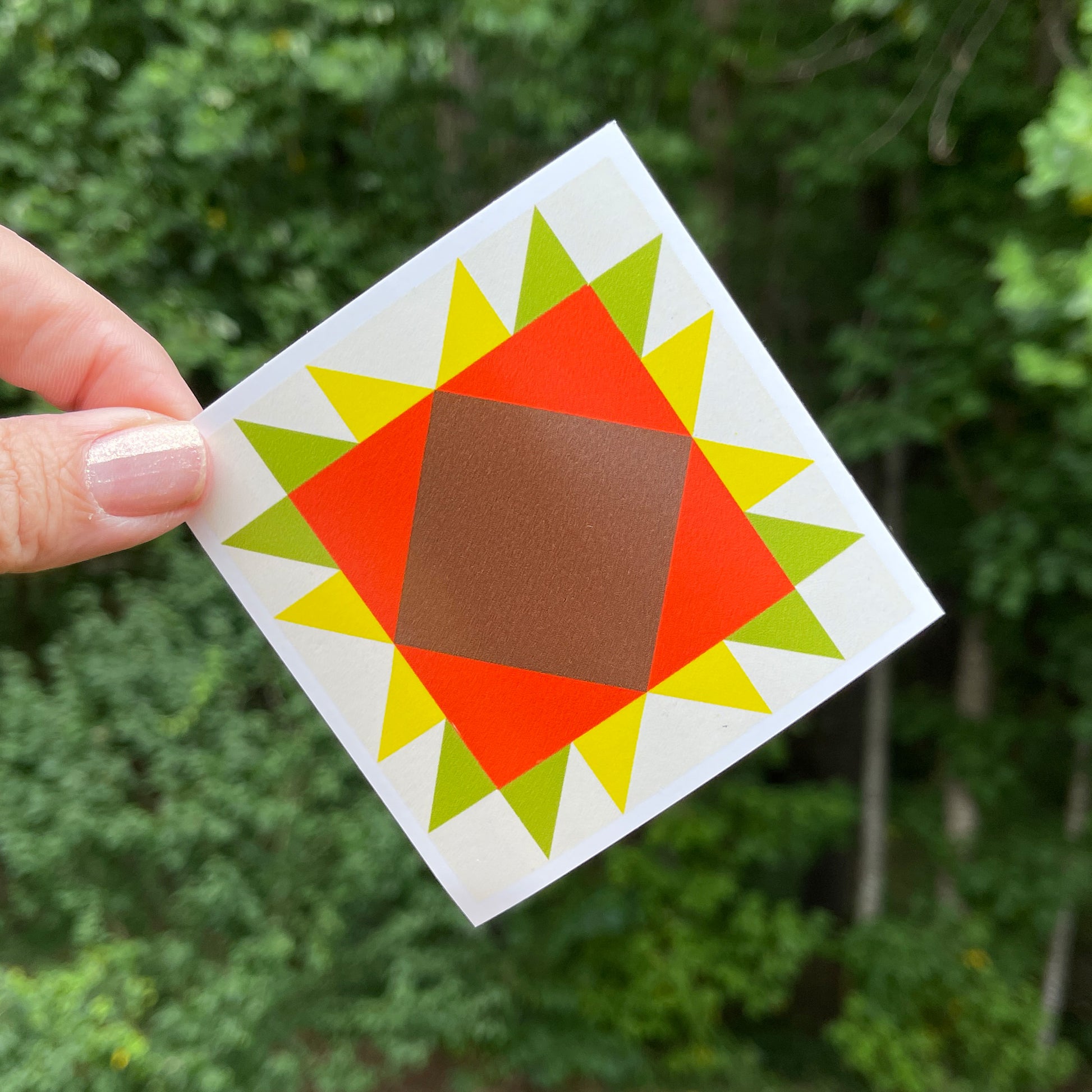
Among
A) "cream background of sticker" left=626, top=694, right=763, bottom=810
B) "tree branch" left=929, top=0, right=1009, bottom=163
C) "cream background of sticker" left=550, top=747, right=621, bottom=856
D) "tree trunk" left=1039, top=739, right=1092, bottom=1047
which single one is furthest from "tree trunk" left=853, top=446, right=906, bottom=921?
"cream background of sticker" left=550, top=747, right=621, bottom=856

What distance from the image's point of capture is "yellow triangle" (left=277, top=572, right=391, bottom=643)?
1.28 meters

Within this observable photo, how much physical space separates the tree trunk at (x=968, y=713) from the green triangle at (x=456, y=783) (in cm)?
363

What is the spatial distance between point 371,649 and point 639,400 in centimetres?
61

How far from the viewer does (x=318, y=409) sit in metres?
1.24

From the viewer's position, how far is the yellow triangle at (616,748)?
1.30 meters

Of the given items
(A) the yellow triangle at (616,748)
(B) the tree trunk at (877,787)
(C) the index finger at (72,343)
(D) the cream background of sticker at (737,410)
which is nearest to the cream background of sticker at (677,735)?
(A) the yellow triangle at (616,748)

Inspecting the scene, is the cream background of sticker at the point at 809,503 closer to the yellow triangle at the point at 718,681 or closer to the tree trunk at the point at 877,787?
the yellow triangle at the point at 718,681

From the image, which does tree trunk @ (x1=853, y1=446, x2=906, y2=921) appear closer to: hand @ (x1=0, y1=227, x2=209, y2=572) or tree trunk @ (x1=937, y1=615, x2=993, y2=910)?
tree trunk @ (x1=937, y1=615, x2=993, y2=910)

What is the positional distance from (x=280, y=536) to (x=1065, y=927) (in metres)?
4.51

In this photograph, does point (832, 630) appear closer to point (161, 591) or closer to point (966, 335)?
point (966, 335)

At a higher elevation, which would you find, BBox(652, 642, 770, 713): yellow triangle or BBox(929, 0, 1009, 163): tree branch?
BBox(929, 0, 1009, 163): tree branch

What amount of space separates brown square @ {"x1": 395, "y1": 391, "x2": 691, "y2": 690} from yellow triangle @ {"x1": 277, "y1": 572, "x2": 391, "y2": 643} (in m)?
0.06

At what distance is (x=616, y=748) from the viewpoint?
1303 mm

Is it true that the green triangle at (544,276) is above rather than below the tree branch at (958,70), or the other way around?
below
